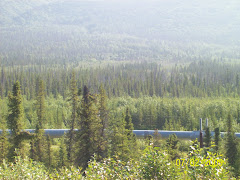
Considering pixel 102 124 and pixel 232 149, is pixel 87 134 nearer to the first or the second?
pixel 102 124

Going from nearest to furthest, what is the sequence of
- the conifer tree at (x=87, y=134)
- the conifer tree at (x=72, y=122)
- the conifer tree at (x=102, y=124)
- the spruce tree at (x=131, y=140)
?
the conifer tree at (x=87, y=134)
the conifer tree at (x=102, y=124)
the spruce tree at (x=131, y=140)
the conifer tree at (x=72, y=122)

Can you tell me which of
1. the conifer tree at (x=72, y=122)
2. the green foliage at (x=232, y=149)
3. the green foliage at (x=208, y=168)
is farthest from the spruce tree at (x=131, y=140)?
the green foliage at (x=208, y=168)

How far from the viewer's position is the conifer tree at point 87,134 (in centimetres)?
4044

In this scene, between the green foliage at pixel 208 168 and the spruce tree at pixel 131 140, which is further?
the spruce tree at pixel 131 140

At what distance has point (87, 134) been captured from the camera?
40.5m

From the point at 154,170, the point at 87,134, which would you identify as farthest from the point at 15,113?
the point at 154,170

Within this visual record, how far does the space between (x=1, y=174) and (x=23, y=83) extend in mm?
157736

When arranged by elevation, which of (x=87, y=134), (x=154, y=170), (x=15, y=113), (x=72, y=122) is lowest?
(x=72, y=122)

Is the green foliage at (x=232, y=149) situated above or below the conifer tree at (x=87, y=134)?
below

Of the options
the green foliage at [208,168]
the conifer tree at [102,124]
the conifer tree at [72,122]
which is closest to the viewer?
the green foliage at [208,168]

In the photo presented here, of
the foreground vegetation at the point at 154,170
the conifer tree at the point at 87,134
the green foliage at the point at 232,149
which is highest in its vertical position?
the foreground vegetation at the point at 154,170

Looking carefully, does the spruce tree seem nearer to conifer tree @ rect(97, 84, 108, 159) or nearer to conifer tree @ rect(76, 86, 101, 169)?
conifer tree @ rect(97, 84, 108, 159)

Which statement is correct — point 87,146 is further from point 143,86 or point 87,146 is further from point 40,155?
point 143,86

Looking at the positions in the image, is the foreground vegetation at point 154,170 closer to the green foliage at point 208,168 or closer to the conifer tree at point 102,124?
the green foliage at point 208,168
